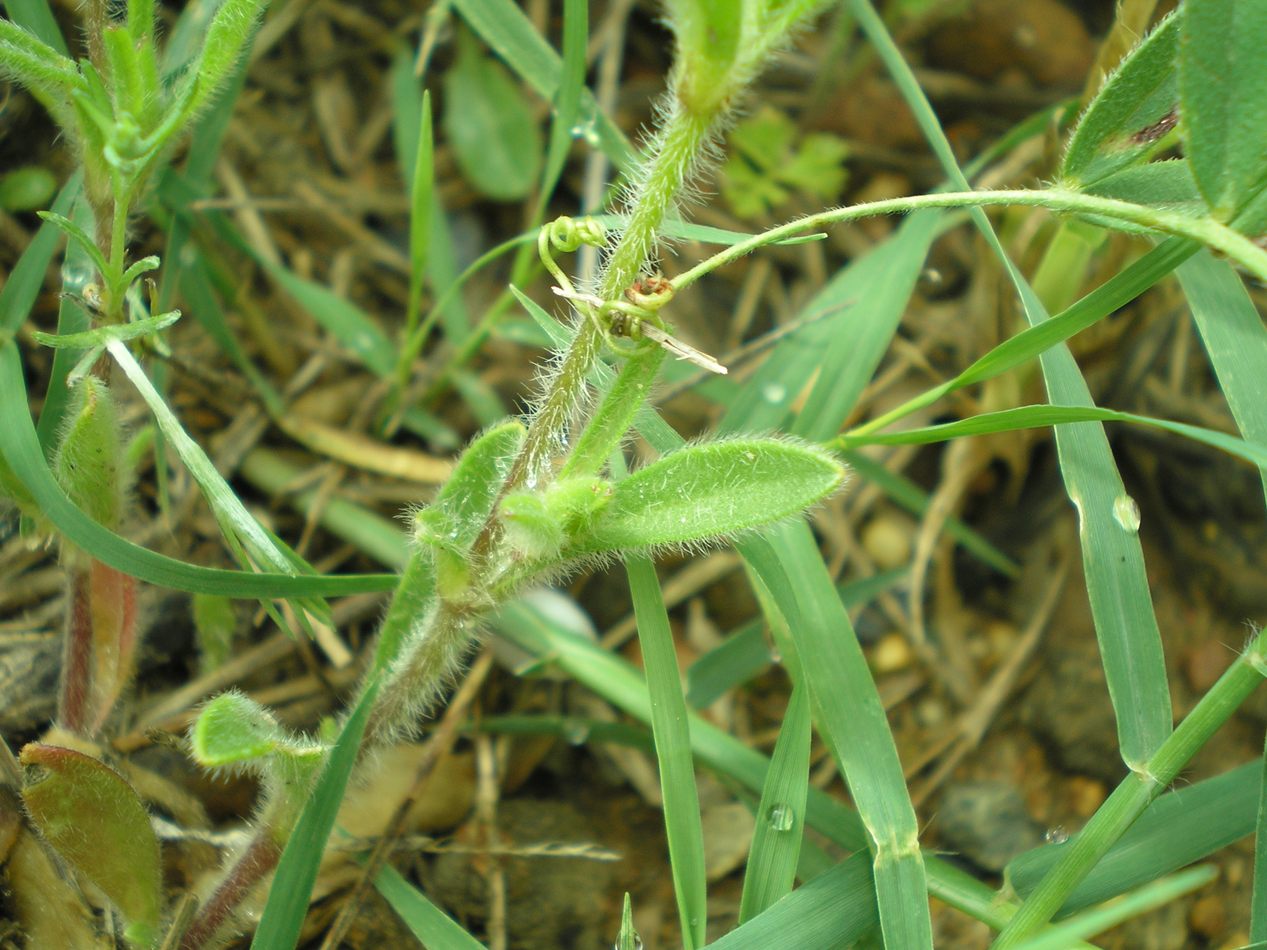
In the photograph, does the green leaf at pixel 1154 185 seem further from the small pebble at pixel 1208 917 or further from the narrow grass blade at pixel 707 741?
the small pebble at pixel 1208 917

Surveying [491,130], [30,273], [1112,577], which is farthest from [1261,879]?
[491,130]

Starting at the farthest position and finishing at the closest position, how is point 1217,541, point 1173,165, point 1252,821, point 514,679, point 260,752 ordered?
point 1217,541
point 514,679
point 1252,821
point 1173,165
point 260,752

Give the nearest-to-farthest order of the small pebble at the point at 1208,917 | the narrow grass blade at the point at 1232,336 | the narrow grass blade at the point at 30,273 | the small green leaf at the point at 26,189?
the narrow grass blade at the point at 1232,336
the narrow grass blade at the point at 30,273
the small green leaf at the point at 26,189
the small pebble at the point at 1208,917

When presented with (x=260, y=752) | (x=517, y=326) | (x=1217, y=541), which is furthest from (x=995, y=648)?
(x=260, y=752)

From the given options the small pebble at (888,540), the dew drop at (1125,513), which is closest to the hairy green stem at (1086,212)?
the dew drop at (1125,513)

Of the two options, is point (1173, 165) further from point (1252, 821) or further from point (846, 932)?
point (846, 932)

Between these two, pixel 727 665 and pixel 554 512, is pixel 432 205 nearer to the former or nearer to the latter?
pixel 727 665

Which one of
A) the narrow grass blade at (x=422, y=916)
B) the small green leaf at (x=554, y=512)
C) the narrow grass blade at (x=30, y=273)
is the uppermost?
the narrow grass blade at (x=30, y=273)
